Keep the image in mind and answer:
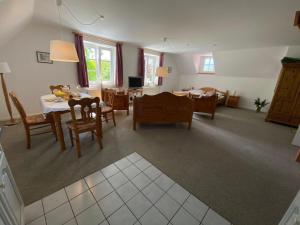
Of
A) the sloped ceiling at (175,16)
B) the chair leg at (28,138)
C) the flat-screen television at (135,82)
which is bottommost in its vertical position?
the chair leg at (28,138)

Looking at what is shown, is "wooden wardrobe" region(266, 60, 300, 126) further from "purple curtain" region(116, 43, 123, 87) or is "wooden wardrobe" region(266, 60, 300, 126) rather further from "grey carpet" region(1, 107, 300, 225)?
"purple curtain" region(116, 43, 123, 87)

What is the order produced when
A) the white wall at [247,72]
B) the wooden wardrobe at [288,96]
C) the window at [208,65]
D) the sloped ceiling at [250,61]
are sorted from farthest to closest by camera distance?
1. the window at [208,65]
2. the white wall at [247,72]
3. the sloped ceiling at [250,61]
4. the wooden wardrobe at [288,96]

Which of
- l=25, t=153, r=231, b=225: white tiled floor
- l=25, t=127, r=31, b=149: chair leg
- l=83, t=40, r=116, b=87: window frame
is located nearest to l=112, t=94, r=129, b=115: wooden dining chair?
l=83, t=40, r=116, b=87: window frame

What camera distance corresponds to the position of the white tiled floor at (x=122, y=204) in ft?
4.17

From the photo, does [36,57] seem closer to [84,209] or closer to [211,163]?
[84,209]

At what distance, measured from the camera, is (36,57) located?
3.38 metres

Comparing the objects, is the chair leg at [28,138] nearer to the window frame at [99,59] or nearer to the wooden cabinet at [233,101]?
the window frame at [99,59]

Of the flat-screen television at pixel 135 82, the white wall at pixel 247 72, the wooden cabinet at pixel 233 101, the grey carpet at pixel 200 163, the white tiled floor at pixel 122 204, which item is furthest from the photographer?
the wooden cabinet at pixel 233 101

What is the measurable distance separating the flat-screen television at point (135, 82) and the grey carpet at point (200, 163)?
99.3 inches

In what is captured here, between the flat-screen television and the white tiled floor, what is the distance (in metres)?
4.09

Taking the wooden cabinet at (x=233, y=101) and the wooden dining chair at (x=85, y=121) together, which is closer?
the wooden dining chair at (x=85, y=121)

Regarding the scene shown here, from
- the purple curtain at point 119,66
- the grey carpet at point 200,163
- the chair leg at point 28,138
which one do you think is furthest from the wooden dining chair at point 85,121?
the purple curtain at point 119,66

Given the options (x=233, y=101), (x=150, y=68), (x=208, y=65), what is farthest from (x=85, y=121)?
(x=208, y=65)

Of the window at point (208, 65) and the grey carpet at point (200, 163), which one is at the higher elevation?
the window at point (208, 65)
